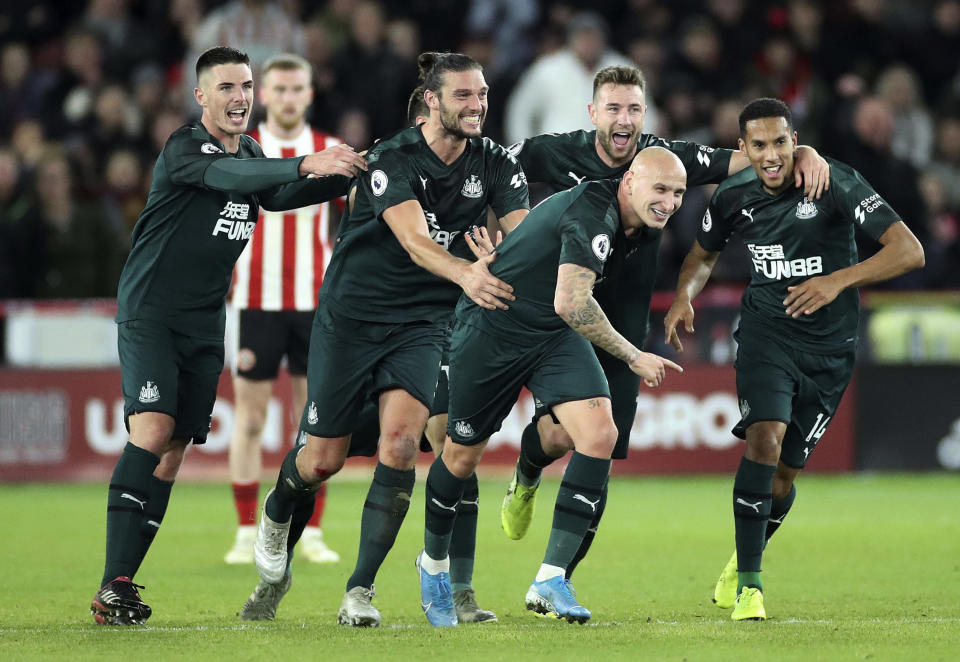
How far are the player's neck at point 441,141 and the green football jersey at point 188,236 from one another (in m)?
0.49

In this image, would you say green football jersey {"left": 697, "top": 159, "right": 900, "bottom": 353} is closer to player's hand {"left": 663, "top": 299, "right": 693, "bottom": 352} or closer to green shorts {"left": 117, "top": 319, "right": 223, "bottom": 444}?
player's hand {"left": 663, "top": 299, "right": 693, "bottom": 352}

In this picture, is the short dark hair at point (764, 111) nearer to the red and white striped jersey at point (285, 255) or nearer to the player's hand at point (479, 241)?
the player's hand at point (479, 241)

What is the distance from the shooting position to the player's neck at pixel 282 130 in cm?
924

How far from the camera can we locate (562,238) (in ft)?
20.8

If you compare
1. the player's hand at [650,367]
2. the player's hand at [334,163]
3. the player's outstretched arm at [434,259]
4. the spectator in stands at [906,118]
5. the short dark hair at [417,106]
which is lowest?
the player's hand at [650,367]

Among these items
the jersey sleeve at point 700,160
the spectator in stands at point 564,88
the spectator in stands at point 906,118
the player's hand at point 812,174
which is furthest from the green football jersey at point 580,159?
the spectator in stands at point 906,118

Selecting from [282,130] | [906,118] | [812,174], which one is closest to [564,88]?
[906,118]

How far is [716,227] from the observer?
7375mm

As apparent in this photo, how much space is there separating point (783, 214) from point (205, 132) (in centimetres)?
271

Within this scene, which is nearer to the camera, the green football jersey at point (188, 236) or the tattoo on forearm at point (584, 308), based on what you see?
the tattoo on forearm at point (584, 308)

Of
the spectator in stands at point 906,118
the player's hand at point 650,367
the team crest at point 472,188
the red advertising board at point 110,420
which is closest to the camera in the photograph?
the player's hand at point 650,367

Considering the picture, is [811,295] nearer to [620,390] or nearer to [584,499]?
[620,390]

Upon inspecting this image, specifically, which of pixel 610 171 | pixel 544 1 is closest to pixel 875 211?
pixel 610 171

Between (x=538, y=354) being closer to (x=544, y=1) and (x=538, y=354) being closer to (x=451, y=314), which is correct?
(x=451, y=314)
